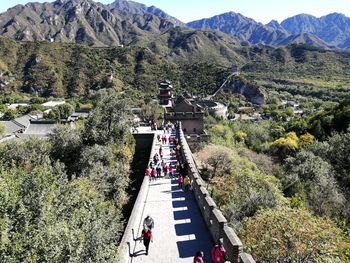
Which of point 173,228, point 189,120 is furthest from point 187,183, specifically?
point 189,120

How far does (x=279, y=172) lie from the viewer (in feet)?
112

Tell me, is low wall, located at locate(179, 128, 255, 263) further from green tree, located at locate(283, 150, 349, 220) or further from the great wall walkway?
green tree, located at locate(283, 150, 349, 220)

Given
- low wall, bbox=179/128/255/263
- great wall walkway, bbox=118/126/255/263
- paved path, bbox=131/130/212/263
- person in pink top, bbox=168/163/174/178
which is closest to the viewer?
low wall, bbox=179/128/255/263

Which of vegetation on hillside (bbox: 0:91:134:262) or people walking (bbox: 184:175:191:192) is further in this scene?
people walking (bbox: 184:175:191:192)

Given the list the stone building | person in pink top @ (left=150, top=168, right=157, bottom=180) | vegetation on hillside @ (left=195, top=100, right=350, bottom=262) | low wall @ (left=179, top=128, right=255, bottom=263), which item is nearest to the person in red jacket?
low wall @ (left=179, top=128, right=255, bottom=263)

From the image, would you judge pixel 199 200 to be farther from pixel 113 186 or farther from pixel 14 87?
pixel 14 87

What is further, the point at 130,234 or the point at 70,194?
the point at 70,194

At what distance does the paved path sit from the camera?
12.1 metres

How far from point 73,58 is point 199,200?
128 metres

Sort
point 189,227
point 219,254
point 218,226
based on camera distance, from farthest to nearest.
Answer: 1. point 189,227
2. point 218,226
3. point 219,254

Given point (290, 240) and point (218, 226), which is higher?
point (218, 226)

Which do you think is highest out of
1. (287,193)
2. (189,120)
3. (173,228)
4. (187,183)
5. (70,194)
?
(70,194)

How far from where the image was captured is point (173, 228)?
14297mm

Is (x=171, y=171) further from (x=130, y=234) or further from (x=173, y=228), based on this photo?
(x=130, y=234)
